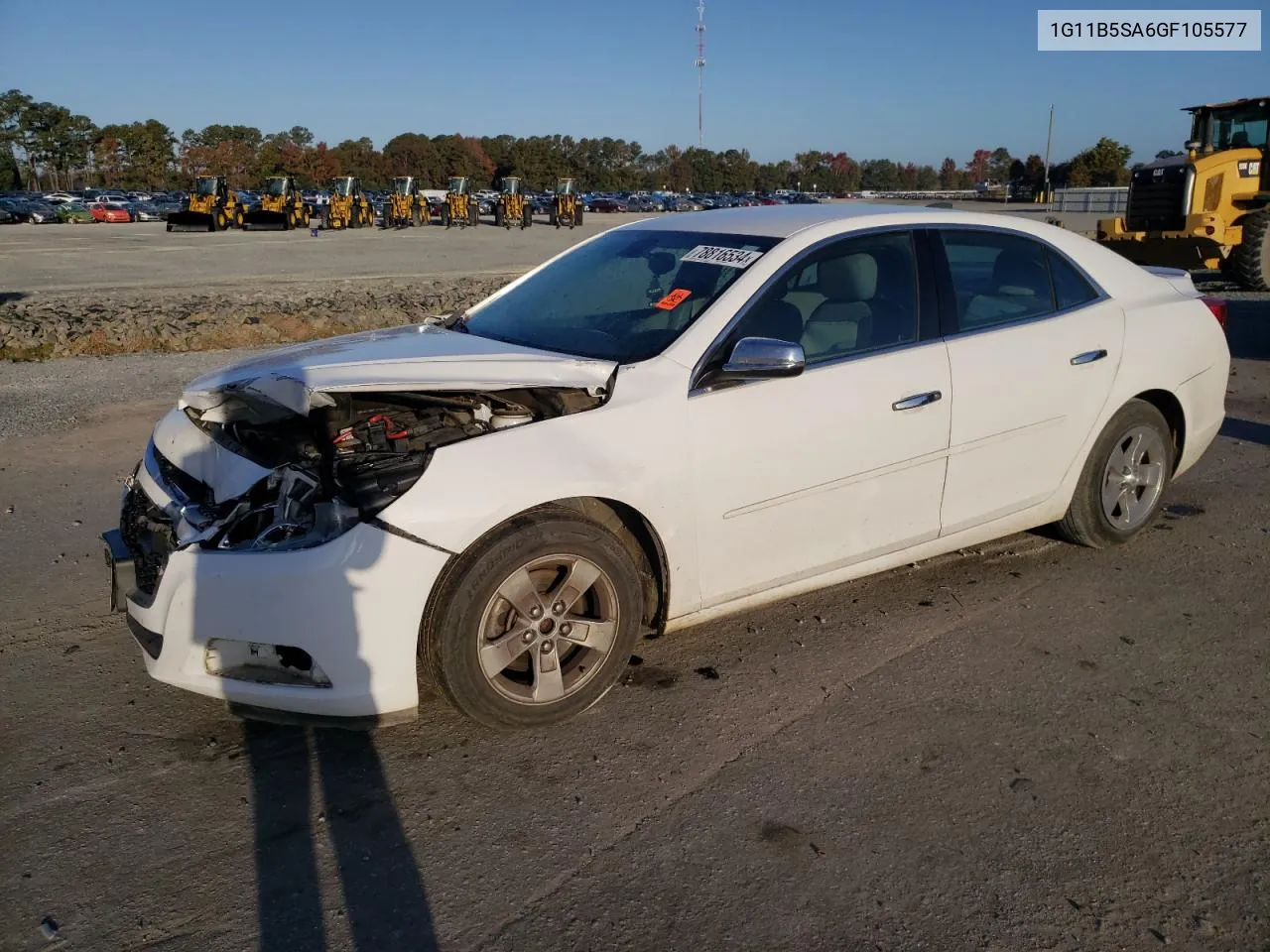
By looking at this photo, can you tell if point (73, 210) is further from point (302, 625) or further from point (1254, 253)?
point (302, 625)

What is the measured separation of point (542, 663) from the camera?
133 inches

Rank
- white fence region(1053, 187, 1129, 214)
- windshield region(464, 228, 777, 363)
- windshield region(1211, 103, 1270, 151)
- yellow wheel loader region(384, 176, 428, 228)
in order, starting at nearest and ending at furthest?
windshield region(464, 228, 777, 363) → windshield region(1211, 103, 1270, 151) → white fence region(1053, 187, 1129, 214) → yellow wheel loader region(384, 176, 428, 228)

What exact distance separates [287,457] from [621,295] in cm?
152

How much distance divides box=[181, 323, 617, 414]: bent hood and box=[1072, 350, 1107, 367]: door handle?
2.22m

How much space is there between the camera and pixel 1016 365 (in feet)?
14.2

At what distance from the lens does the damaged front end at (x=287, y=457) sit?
315cm

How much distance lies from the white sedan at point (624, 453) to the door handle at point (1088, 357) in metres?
0.02

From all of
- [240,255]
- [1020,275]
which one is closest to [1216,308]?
[1020,275]

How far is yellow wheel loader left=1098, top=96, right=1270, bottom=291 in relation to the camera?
16219 millimetres

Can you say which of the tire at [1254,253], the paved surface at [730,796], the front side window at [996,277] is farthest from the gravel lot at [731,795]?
the tire at [1254,253]

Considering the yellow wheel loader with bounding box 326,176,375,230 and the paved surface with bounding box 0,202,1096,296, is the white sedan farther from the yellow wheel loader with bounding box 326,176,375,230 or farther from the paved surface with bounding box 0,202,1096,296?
the yellow wheel loader with bounding box 326,176,375,230

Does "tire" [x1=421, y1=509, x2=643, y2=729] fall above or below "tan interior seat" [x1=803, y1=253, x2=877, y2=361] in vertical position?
below

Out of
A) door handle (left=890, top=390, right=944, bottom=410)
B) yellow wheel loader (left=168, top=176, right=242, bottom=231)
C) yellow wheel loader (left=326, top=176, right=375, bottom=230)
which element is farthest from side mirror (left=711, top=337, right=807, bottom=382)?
yellow wheel loader (left=326, top=176, right=375, bottom=230)

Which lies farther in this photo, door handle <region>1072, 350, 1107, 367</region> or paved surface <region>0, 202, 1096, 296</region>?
paved surface <region>0, 202, 1096, 296</region>
